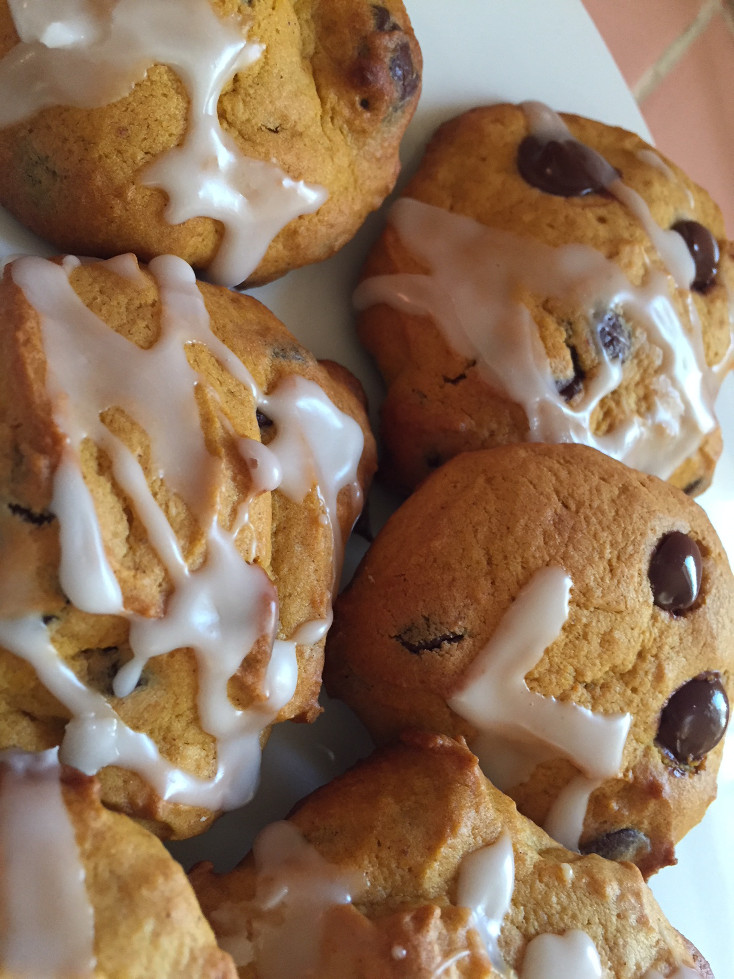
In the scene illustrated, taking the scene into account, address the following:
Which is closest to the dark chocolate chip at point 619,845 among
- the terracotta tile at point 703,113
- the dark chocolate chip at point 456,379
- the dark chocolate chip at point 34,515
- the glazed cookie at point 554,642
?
the glazed cookie at point 554,642

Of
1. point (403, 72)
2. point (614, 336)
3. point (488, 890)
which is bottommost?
point (488, 890)

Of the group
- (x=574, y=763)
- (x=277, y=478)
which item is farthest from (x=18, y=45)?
(x=574, y=763)

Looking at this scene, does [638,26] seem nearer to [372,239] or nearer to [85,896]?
[372,239]

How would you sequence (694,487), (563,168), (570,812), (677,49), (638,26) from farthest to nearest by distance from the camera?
1. (677,49)
2. (638,26)
3. (694,487)
4. (563,168)
5. (570,812)

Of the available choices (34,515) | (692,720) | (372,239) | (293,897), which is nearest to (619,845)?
(692,720)

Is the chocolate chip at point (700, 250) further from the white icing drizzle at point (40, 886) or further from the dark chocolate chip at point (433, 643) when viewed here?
the white icing drizzle at point (40, 886)

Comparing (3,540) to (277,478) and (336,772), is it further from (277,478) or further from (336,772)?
(336,772)
